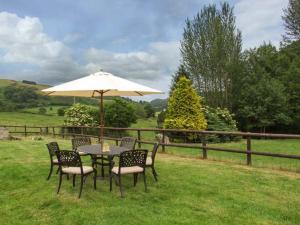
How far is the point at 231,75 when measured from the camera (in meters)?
27.6

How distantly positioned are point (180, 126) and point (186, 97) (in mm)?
1810

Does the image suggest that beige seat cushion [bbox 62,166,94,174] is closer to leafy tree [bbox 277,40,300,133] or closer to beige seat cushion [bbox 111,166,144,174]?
beige seat cushion [bbox 111,166,144,174]

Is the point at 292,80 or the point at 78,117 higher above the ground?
the point at 292,80

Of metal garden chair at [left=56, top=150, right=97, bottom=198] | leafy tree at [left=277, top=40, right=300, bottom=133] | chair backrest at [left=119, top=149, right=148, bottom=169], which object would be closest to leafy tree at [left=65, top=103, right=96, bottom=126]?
leafy tree at [left=277, top=40, right=300, bottom=133]

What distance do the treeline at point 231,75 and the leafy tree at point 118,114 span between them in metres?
5.58

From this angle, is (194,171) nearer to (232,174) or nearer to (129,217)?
(232,174)

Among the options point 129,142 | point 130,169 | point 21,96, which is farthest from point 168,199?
point 21,96

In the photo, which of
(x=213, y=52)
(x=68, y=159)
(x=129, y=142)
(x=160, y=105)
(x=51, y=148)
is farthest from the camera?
(x=160, y=105)

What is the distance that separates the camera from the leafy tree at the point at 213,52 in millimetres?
26861

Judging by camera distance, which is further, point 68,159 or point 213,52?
point 213,52

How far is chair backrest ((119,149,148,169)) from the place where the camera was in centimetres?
586

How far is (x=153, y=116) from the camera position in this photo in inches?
2194

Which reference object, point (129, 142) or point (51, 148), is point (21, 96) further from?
point (51, 148)

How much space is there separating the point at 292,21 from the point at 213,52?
12.2 m
